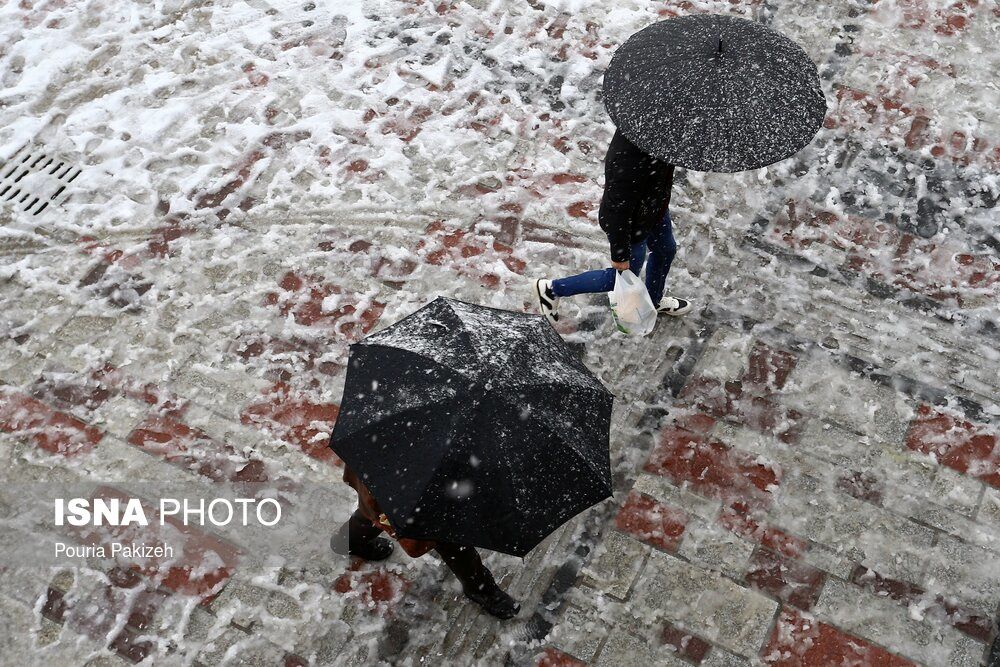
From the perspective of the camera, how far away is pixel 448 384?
295 cm

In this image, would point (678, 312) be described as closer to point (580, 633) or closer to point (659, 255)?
point (659, 255)

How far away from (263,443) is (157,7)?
13.4ft

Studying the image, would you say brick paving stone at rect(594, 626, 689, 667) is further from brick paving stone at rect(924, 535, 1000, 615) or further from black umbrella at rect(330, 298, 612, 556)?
brick paving stone at rect(924, 535, 1000, 615)

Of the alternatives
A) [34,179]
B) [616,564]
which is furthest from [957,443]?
[34,179]

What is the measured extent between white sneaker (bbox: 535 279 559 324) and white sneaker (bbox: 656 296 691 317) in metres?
0.61

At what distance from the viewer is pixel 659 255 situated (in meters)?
4.65

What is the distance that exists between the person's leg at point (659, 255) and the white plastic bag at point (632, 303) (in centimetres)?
25

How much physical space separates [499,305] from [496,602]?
183 centimetres

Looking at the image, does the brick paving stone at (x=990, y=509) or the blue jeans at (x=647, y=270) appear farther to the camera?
the blue jeans at (x=647, y=270)

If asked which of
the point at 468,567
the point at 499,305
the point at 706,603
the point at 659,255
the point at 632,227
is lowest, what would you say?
the point at 706,603

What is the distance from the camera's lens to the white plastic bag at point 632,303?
4.40 meters

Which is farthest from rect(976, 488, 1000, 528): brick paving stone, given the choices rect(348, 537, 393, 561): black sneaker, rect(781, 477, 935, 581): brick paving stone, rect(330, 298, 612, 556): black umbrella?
rect(348, 537, 393, 561): black sneaker

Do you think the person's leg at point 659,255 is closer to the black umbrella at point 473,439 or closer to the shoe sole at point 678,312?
the shoe sole at point 678,312

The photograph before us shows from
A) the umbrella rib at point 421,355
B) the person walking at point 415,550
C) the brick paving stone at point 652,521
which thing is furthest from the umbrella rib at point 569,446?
the brick paving stone at point 652,521
